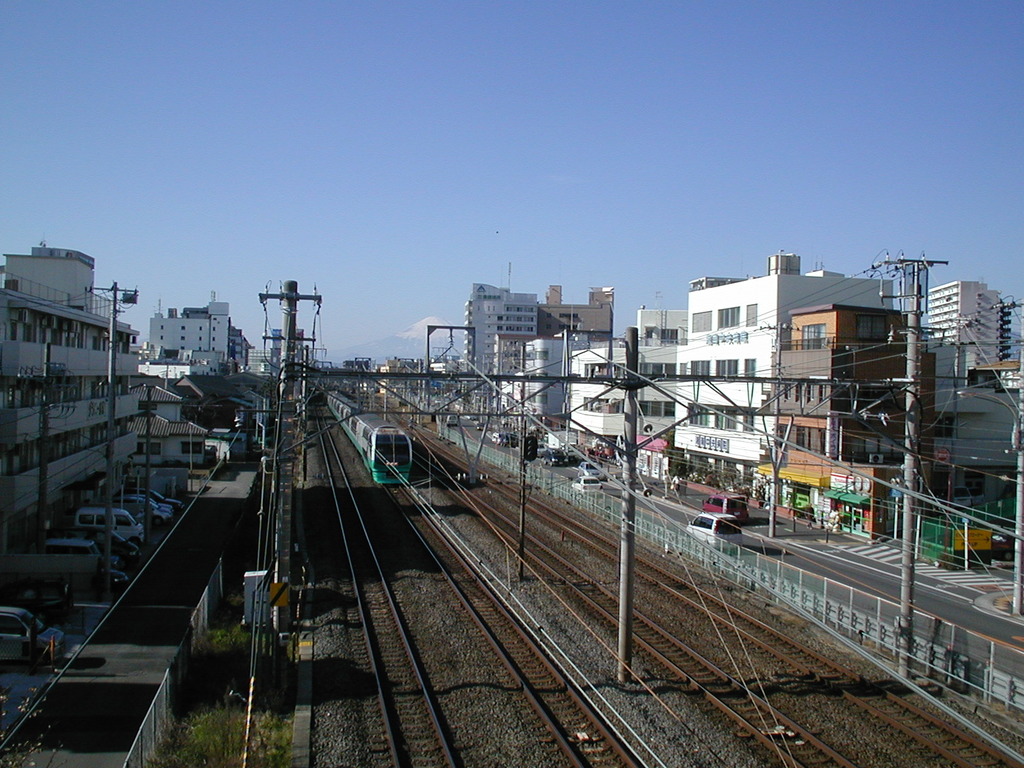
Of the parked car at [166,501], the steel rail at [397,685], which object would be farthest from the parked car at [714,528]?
the parked car at [166,501]

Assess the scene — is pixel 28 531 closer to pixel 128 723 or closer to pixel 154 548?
pixel 154 548

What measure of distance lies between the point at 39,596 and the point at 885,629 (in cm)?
1404

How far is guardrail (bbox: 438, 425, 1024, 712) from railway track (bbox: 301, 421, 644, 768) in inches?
99.4

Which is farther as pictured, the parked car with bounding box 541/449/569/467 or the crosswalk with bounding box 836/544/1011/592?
the parked car with bounding box 541/449/569/467

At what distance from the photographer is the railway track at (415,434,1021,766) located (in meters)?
7.73

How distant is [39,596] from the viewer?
13.2 meters

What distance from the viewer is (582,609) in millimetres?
12484

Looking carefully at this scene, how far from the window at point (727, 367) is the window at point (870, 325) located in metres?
5.32

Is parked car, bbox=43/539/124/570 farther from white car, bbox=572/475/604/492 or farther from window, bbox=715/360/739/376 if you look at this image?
window, bbox=715/360/739/376

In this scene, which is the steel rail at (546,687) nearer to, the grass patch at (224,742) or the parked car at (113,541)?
the grass patch at (224,742)

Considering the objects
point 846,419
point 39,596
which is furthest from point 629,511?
point 846,419

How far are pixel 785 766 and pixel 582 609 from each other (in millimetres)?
5401

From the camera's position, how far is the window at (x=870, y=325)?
2173 cm

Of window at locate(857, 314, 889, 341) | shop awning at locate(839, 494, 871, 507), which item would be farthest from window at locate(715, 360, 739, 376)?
shop awning at locate(839, 494, 871, 507)
